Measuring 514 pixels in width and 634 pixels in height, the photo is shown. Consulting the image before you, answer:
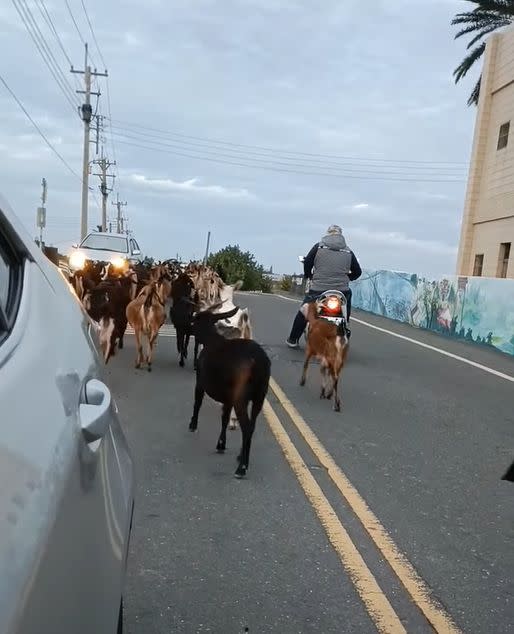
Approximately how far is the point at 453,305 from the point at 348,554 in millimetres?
15094

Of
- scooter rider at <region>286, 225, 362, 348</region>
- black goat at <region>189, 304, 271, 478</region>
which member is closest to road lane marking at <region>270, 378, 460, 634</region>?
black goat at <region>189, 304, 271, 478</region>

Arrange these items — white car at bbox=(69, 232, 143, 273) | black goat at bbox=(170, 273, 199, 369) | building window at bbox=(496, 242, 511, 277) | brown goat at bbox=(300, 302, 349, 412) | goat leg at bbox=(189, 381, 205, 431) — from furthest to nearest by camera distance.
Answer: building window at bbox=(496, 242, 511, 277) → white car at bbox=(69, 232, 143, 273) → black goat at bbox=(170, 273, 199, 369) → brown goat at bbox=(300, 302, 349, 412) → goat leg at bbox=(189, 381, 205, 431)

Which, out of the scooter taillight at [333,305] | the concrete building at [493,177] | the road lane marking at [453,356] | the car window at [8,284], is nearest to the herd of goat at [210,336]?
the scooter taillight at [333,305]

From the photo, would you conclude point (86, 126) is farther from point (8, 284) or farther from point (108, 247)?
point (8, 284)

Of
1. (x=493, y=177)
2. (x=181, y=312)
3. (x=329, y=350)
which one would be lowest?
(x=329, y=350)

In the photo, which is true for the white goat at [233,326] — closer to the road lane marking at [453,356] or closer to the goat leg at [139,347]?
the goat leg at [139,347]

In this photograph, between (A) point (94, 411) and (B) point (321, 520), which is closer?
(A) point (94, 411)

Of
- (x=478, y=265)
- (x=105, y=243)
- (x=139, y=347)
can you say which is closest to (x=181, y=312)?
(x=139, y=347)

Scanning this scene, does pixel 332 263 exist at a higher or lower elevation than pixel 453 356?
higher

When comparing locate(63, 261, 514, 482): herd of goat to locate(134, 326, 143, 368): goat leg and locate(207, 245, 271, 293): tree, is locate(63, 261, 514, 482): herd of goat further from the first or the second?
locate(207, 245, 271, 293): tree

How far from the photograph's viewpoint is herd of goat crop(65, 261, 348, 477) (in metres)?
5.23

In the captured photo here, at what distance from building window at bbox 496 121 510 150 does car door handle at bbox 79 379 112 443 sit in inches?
1185

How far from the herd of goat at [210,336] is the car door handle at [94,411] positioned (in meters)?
1.21

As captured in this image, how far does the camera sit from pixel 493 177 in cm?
2970
